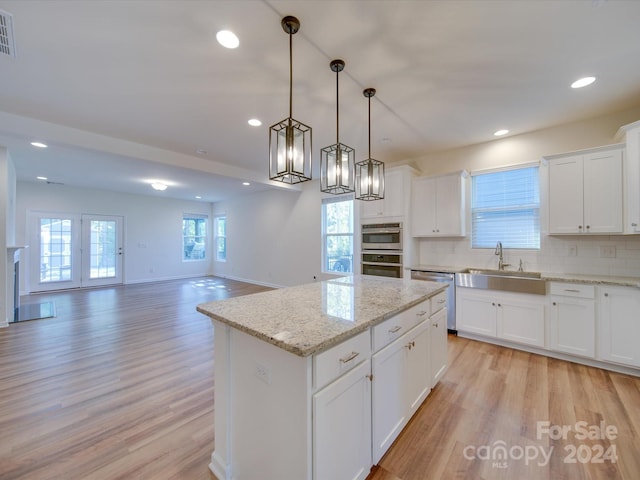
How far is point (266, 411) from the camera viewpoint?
49.2 inches

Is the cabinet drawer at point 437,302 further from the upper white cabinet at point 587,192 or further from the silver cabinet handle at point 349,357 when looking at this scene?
the upper white cabinet at point 587,192

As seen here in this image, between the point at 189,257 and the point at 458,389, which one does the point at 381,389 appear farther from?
the point at 189,257

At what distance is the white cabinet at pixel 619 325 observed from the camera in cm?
254

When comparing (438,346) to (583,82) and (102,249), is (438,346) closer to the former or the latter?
(583,82)

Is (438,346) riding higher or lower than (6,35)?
lower

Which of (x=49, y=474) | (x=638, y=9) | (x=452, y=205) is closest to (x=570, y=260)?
(x=452, y=205)

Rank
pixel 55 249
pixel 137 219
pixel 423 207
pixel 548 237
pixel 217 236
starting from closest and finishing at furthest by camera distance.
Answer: pixel 548 237, pixel 423 207, pixel 55 249, pixel 137 219, pixel 217 236

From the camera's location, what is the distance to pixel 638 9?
5.41ft

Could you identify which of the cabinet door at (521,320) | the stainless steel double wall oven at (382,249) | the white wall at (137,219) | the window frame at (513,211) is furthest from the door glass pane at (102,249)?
the cabinet door at (521,320)

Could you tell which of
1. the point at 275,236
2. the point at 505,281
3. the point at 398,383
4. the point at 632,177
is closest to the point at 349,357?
the point at 398,383

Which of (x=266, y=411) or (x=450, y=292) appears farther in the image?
(x=450, y=292)

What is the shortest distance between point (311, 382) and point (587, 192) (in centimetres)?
369

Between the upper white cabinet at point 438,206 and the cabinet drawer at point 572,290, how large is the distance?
1.23m

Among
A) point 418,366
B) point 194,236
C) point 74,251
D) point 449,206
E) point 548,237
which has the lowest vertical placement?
point 418,366
